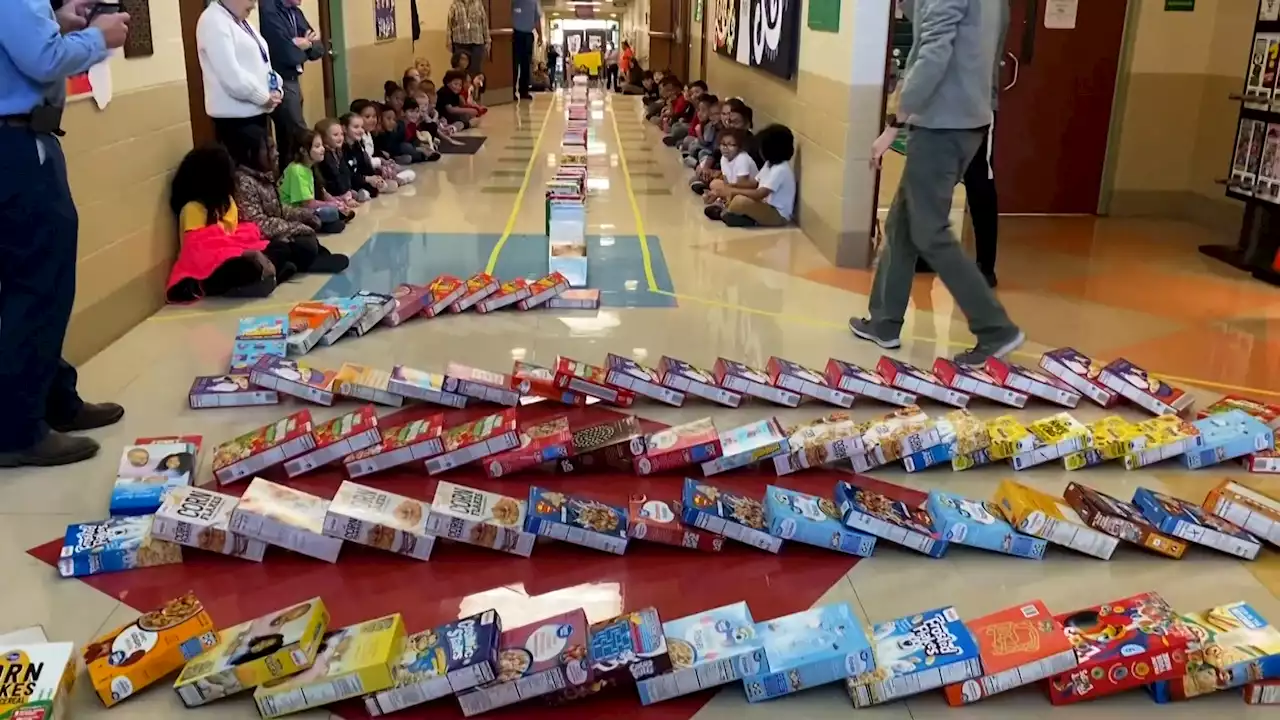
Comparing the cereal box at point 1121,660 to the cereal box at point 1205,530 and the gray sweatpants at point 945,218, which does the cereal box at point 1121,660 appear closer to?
the cereal box at point 1205,530

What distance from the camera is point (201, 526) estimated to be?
2.63 m

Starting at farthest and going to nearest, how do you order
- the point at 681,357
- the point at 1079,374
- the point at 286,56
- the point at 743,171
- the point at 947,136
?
the point at 743,171 < the point at 286,56 < the point at 681,357 < the point at 947,136 < the point at 1079,374

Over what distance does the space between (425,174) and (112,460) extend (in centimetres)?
622

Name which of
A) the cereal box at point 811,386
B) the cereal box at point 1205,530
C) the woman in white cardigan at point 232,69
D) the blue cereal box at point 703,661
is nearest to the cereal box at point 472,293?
the cereal box at point 811,386

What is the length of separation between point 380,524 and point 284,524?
24 centimetres

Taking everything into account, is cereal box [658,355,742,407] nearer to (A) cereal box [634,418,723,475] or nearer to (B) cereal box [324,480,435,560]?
(A) cereal box [634,418,723,475]

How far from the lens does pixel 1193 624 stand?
7.54 ft

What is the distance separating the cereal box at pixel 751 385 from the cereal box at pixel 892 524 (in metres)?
0.98

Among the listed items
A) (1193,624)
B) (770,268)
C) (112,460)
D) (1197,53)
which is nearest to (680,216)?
(770,268)

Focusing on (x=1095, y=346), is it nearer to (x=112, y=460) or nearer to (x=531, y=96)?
(x=112, y=460)

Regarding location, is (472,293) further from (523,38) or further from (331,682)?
(523,38)

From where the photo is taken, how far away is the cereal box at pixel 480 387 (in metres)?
3.63

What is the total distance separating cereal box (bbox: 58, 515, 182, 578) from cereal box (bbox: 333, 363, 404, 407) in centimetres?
106

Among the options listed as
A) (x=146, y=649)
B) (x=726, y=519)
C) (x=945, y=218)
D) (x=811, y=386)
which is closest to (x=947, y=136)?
(x=945, y=218)
